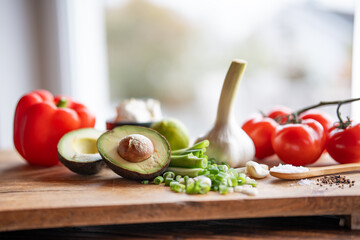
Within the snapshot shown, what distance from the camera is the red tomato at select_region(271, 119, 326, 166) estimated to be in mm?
1278

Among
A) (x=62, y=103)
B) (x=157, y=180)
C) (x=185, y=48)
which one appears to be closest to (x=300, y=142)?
(x=157, y=180)

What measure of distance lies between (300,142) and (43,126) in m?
0.99

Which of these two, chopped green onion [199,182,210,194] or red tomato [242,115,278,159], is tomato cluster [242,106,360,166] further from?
chopped green onion [199,182,210,194]

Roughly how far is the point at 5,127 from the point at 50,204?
1837 mm

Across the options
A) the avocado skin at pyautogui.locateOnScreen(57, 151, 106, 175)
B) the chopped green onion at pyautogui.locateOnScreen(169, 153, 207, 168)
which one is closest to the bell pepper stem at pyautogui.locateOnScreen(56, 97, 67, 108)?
the avocado skin at pyautogui.locateOnScreen(57, 151, 106, 175)

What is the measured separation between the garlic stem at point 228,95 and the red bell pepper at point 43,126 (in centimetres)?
56

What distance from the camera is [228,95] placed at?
132cm

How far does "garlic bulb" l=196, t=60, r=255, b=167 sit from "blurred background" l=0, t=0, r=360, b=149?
53.3 inches

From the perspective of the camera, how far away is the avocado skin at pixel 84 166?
3.84ft

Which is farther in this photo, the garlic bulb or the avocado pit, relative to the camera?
the garlic bulb

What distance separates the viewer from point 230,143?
1.28m

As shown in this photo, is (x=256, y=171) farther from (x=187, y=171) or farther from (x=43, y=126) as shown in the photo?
(x=43, y=126)

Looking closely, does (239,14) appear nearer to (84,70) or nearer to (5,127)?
(84,70)

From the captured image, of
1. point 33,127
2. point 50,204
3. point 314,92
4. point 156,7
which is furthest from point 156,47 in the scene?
point 50,204
